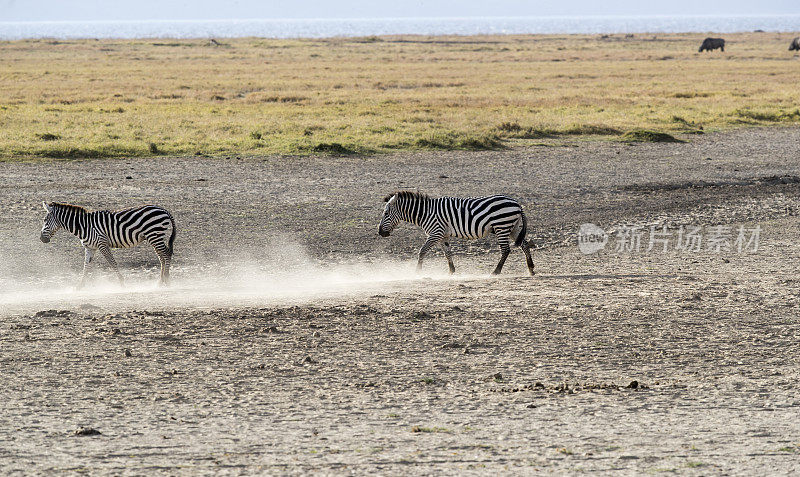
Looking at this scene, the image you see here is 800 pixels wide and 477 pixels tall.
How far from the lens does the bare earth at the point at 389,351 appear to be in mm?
6199

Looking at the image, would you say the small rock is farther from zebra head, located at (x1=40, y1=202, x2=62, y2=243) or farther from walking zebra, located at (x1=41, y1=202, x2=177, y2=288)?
zebra head, located at (x1=40, y1=202, x2=62, y2=243)

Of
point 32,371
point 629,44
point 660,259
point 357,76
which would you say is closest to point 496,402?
point 32,371

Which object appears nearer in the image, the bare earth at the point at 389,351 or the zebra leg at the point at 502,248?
the bare earth at the point at 389,351

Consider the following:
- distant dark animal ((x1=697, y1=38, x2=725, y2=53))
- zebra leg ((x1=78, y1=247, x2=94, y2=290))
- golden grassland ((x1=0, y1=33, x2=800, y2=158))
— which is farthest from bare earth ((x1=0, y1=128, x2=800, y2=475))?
distant dark animal ((x1=697, y1=38, x2=725, y2=53))

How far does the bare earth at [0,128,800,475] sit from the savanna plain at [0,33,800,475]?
0.03m

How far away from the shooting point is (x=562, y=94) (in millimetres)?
43938

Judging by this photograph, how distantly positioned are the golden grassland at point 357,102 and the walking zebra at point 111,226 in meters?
12.1

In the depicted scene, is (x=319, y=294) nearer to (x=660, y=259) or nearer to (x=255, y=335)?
(x=255, y=335)

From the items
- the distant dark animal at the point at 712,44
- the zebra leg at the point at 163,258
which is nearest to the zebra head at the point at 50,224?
the zebra leg at the point at 163,258

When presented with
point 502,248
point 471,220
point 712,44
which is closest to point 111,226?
point 471,220

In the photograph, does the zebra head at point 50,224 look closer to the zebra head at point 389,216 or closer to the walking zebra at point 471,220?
the zebra head at point 389,216

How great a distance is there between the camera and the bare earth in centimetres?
620

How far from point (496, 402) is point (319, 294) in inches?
173

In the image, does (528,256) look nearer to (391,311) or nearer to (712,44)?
(391,311)
